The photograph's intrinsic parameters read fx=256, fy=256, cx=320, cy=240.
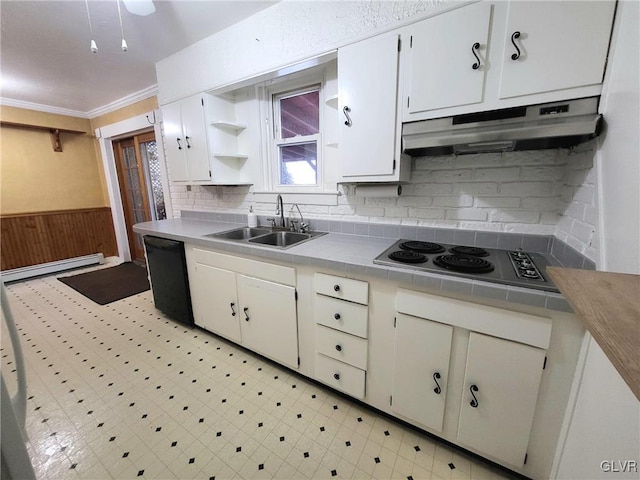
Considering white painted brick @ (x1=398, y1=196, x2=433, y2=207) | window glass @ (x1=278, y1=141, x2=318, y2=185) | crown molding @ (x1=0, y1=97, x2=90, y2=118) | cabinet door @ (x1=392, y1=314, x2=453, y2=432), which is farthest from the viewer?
crown molding @ (x1=0, y1=97, x2=90, y2=118)

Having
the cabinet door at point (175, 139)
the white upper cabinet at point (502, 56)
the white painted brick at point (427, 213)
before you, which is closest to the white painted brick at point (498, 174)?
the white painted brick at point (427, 213)

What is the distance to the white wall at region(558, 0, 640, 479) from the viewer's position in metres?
0.75

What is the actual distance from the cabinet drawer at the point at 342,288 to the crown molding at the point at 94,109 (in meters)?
3.45

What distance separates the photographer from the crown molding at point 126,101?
10.8 ft

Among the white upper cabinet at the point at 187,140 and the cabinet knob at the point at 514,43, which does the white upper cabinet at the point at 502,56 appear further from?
the white upper cabinet at the point at 187,140

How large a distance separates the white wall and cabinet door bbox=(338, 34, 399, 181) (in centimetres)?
83

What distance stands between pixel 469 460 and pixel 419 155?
66.0 inches

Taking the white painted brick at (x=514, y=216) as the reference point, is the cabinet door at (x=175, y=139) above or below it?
above

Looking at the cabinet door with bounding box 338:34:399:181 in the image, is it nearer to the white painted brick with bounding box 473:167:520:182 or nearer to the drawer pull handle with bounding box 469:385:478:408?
the white painted brick with bounding box 473:167:520:182

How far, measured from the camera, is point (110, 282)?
367 centimetres

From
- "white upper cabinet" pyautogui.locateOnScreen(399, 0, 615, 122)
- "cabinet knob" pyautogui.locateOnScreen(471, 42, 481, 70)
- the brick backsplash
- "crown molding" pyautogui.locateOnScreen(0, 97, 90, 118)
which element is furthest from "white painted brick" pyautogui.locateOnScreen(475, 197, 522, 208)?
"crown molding" pyautogui.locateOnScreen(0, 97, 90, 118)

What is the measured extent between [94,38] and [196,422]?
10.1 ft

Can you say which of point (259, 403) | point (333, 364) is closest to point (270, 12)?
point (333, 364)

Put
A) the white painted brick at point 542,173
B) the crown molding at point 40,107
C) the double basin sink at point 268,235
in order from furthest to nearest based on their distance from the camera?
the crown molding at point 40,107
the double basin sink at point 268,235
the white painted brick at point 542,173
